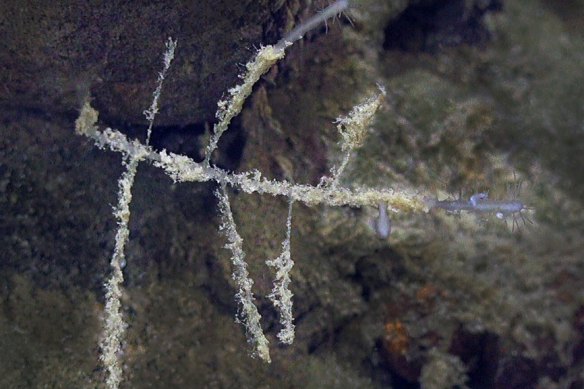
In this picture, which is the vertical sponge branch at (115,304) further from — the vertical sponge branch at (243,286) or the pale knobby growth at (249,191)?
the vertical sponge branch at (243,286)

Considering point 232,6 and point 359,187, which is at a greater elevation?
point 232,6

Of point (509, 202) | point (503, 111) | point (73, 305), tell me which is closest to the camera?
point (509, 202)

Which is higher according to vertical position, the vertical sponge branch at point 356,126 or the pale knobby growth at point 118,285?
the vertical sponge branch at point 356,126

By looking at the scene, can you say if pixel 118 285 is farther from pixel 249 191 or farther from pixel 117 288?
pixel 249 191

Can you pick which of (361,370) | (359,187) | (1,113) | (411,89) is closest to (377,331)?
(361,370)

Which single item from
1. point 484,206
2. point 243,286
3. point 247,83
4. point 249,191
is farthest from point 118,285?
point 484,206

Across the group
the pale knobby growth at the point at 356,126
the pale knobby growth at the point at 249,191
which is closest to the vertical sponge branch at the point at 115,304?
the pale knobby growth at the point at 249,191

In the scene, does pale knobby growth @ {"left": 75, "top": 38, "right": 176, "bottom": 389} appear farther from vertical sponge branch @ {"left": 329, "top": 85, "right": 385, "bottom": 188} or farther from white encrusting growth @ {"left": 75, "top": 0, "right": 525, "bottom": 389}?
vertical sponge branch @ {"left": 329, "top": 85, "right": 385, "bottom": 188}

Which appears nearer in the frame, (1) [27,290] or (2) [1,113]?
(1) [27,290]

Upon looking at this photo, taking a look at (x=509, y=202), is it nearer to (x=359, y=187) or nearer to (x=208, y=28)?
(x=359, y=187)
